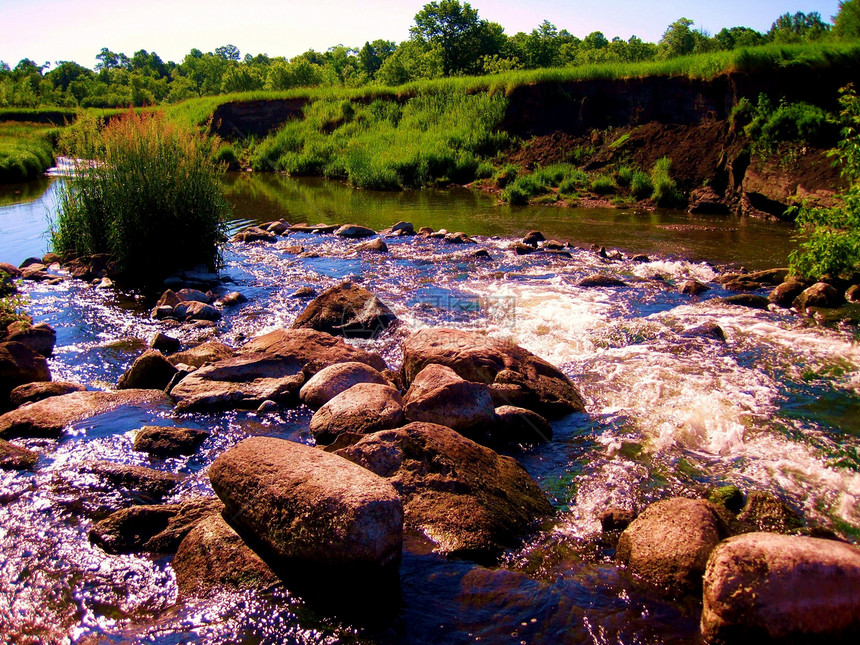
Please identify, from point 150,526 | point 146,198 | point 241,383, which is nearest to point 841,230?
point 241,383

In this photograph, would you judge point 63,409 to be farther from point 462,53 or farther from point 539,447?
point 462,53

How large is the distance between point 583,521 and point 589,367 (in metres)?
3.42

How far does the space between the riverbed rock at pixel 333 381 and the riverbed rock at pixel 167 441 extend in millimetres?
1267

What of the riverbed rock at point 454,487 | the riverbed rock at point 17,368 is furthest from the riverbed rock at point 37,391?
the riverbed rock at point 454,487

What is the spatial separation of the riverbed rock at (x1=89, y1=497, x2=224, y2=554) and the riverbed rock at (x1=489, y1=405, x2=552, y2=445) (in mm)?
2741

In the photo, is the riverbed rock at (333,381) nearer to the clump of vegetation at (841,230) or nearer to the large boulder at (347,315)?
the large boulder at (347,315)

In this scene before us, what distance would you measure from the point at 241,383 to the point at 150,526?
280 cm

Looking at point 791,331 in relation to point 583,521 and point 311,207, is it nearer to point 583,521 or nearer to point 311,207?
point 583,521

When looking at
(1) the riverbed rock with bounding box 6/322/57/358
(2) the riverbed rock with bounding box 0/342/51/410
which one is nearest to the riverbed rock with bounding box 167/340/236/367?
(2) the riverbed rock with bounding box 0/342/51/410

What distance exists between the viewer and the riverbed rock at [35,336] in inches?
339

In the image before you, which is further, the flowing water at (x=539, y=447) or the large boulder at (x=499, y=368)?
the large boulder at (x=499, y=368)

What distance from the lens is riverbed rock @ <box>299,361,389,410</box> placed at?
688 cm

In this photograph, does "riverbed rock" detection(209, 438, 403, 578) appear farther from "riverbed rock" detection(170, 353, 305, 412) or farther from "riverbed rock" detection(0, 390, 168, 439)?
"riverbed rock" detection(0, 390, 168, 439)

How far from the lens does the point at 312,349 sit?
8055 millimetres
